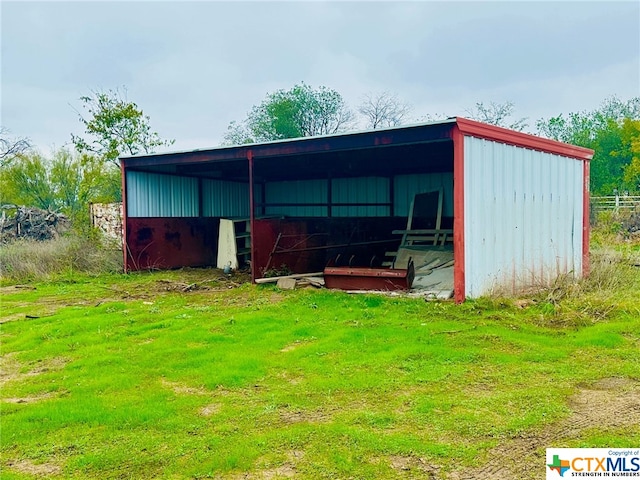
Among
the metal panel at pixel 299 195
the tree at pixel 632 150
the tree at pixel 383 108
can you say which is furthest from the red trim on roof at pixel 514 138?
the tree at pixel 383 108

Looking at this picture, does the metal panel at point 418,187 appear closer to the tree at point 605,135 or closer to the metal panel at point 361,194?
the metal panel at point 361,194

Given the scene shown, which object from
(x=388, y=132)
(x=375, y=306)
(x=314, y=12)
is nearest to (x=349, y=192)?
(x=314, y=12)

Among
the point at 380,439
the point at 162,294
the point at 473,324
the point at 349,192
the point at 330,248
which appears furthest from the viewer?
the point at 349,192

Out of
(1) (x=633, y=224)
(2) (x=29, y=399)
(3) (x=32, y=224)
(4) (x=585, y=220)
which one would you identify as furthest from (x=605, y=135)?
(2) (x=29, y=399)

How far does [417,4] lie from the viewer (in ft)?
37.7

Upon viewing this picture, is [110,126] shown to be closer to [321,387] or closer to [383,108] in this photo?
[321,387]

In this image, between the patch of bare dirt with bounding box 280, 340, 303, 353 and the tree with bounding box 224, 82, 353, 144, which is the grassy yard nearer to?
the patch of bare dirt with bounding box 280, 340, 303, 353

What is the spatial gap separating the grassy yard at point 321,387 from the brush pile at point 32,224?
38.0 feet

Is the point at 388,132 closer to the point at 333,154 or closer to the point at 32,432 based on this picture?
the point at 333,154

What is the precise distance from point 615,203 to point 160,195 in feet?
62.6

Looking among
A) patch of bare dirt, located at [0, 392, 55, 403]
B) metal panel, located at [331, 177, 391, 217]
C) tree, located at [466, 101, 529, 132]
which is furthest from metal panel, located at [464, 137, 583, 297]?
tree, located at [466, 101, 529, 132]

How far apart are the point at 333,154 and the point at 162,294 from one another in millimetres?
4903

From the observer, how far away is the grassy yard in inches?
122

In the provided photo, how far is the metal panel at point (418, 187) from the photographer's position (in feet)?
46.2
